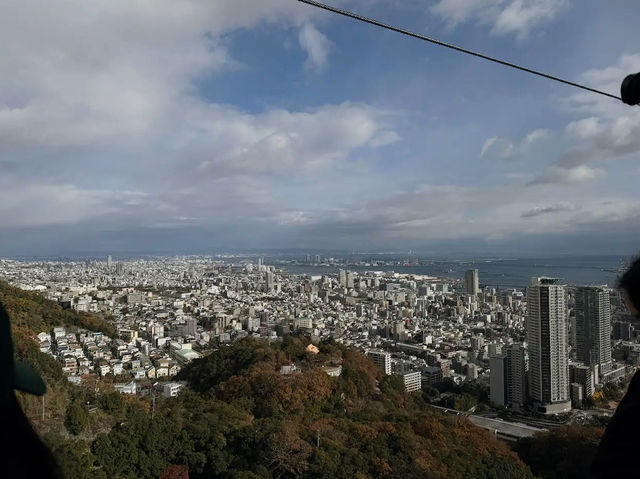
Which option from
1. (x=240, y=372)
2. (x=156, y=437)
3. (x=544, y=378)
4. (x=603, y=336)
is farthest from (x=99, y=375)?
(x=603, y=336)

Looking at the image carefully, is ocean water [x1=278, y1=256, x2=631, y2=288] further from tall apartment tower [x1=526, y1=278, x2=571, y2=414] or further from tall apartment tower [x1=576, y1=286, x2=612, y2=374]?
tall apartment tower [x1=526, y1=278, x2=571, y2=414]

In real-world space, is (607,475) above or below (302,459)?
above

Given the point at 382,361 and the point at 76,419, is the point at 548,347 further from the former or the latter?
the point at 76,419

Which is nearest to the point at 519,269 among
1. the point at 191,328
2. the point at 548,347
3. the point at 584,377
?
the point at 548,347

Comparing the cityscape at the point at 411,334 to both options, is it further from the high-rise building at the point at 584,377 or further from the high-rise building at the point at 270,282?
the high-rise building at the point at 270,282

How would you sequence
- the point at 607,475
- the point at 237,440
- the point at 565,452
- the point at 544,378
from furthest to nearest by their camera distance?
the point at 544,378 < the point at 565,452 < the point at 237,440 < the point at 607,475

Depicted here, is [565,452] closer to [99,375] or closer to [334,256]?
[99,375]
